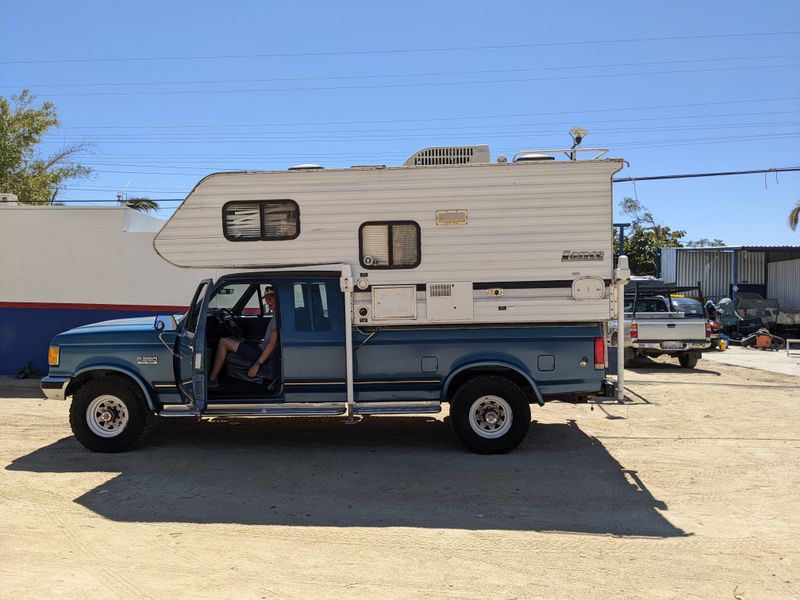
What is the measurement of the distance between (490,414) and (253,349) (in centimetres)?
279

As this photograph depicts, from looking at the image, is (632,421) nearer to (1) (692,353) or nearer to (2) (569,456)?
(2) (569,456)

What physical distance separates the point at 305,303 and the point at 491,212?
7.36ft

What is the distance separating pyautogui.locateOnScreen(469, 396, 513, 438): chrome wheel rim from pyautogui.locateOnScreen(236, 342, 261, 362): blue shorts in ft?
8.29

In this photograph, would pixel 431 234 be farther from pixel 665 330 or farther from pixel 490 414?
pixel 665 330

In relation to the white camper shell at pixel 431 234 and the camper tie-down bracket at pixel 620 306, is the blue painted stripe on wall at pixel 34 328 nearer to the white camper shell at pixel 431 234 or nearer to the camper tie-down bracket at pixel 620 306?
the white camper shell at pixel 431 234

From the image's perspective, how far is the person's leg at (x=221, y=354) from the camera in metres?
7.58

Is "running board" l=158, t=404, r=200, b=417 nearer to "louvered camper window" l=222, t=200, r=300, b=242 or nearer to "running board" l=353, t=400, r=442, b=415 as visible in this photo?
"running board" l=353, t=400, r=442, b=415

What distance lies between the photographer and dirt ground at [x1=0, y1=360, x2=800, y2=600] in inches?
169

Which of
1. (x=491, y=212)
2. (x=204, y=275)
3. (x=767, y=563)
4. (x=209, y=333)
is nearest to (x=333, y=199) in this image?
(x=491, y=212)

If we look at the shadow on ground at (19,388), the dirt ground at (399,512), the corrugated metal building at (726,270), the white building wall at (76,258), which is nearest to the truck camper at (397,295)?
the dirt ground at (399,512)

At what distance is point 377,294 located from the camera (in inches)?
283

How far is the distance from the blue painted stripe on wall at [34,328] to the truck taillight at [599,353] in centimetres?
893

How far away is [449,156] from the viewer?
7547mm

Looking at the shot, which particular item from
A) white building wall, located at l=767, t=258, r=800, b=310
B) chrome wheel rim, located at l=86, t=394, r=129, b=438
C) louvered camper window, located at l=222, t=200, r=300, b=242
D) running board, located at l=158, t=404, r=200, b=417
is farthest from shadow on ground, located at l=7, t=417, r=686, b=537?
white building wall, located at l=767, t=258, r=800, b=310
